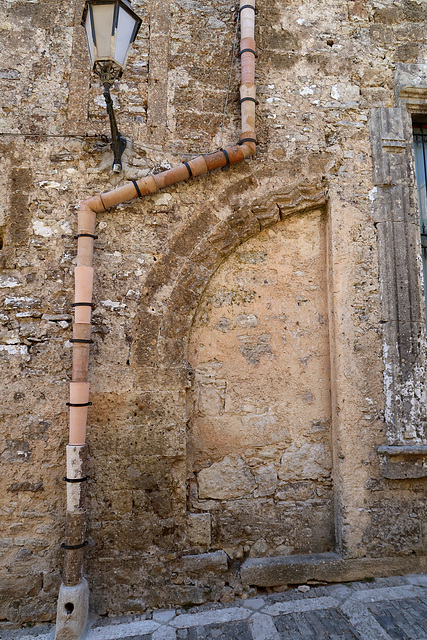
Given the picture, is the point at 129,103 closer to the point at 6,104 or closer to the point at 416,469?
the point at 6,104

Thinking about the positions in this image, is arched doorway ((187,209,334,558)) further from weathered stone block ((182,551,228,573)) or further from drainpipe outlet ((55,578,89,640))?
drainpipe outlet ((55,578,89,640))

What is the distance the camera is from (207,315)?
347cm

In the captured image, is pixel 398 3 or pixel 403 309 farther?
pixel 398 3

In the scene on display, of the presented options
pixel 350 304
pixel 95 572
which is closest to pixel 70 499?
pixel 95 572

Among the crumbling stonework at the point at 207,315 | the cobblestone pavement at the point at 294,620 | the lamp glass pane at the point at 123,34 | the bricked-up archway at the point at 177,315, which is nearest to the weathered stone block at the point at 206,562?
the crumbling stonework at the point at 207,315

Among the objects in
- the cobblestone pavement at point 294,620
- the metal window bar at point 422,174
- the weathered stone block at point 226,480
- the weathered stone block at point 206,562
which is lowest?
the cobblestone pavement at point 294,620

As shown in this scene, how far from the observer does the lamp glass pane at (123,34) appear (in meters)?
2.64

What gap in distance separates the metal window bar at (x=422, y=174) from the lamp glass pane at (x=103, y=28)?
307 cm

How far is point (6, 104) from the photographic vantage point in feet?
10.9

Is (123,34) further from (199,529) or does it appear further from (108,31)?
(199,529)

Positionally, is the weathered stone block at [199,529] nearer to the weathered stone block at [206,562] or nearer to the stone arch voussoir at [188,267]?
the weathered stone block at [206,562]

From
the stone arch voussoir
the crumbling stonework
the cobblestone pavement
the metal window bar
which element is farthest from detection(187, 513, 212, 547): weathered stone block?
the metal window bar

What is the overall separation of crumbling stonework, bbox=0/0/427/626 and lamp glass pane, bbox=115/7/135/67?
2.33 ft

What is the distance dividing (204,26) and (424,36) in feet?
7.04
